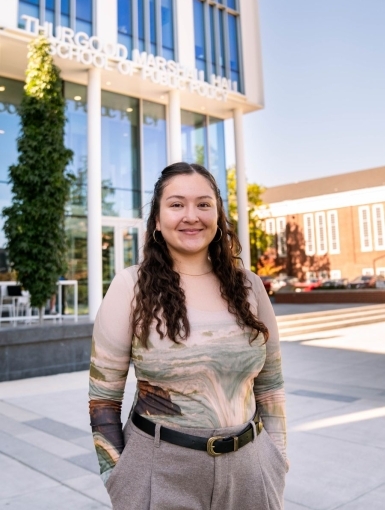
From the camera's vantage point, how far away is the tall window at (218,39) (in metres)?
18.2

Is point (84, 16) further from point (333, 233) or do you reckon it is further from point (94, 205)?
point (333, 233)

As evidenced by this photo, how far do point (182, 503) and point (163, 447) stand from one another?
177 millimetres

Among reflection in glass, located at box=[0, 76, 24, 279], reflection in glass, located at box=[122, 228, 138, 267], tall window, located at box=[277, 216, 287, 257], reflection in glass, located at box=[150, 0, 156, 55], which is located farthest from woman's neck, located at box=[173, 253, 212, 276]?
tall window, located at box=[277, 216, 287, 257]

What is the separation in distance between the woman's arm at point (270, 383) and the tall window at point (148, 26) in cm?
1587

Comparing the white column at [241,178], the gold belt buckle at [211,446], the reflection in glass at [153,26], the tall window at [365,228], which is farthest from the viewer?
the tall window at [365,228]

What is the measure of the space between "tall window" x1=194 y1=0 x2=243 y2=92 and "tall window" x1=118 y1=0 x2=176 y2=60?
1.19 meters

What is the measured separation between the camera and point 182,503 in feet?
5.05

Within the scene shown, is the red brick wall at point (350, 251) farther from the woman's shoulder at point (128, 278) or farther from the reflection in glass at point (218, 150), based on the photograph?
the woman's shoulder at point (128, 278)

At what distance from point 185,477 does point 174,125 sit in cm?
1672

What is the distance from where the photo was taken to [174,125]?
17422mm

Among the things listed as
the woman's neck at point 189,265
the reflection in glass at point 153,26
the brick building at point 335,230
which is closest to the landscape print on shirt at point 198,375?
the woman's neck at point 189,265

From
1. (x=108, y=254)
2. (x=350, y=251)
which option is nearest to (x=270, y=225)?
(x=350, y=251)

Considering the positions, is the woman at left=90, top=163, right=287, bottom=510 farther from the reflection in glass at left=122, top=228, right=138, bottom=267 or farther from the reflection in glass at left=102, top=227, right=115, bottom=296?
the reflection in glass at left=122, top=228, right=138, bottom=267

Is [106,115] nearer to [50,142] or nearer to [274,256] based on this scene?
[50,142]
